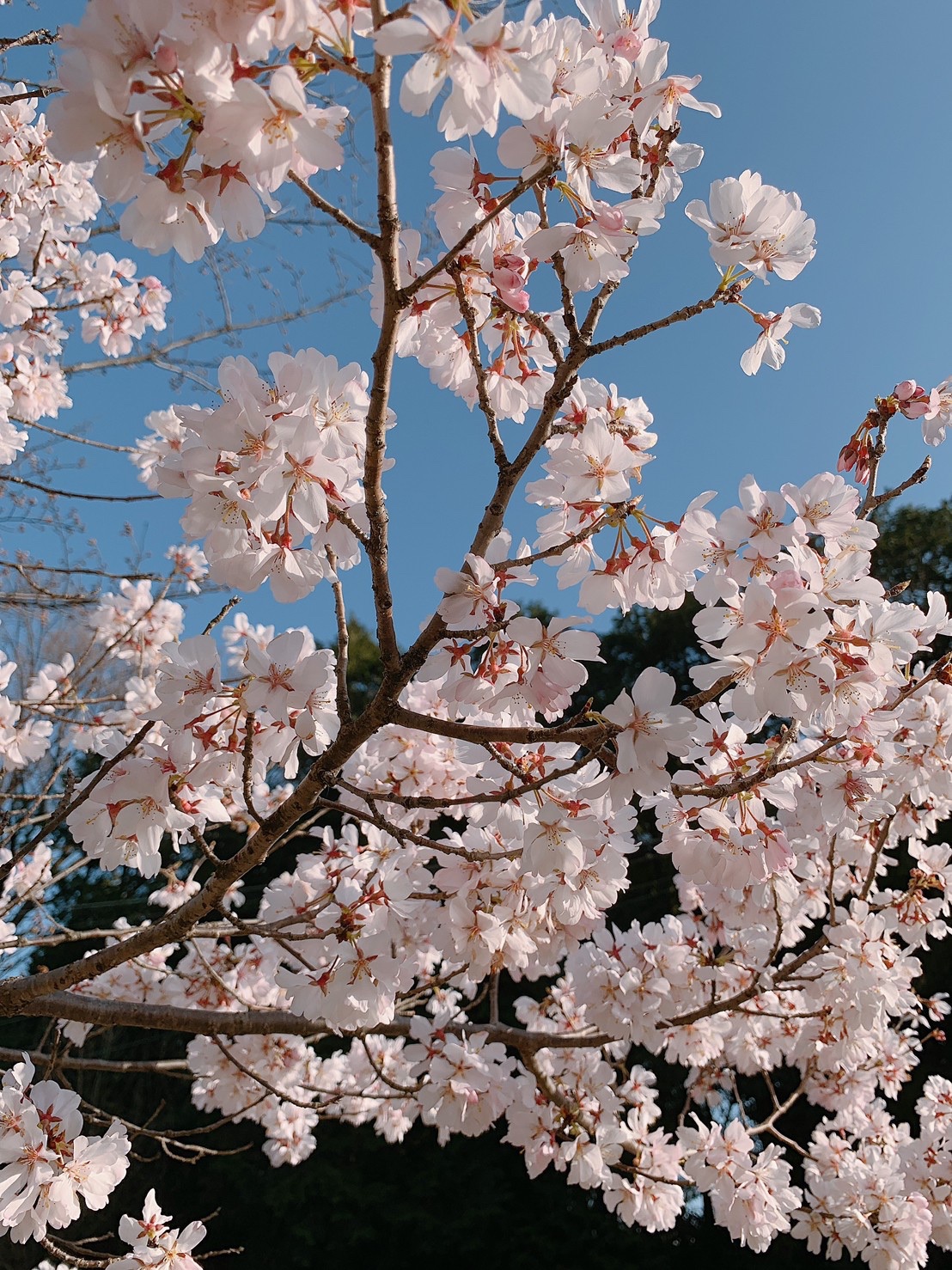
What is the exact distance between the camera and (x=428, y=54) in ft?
2.47

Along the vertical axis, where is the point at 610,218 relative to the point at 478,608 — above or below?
above

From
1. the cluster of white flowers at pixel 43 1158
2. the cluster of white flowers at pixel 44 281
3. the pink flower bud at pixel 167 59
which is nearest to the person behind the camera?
the pink flower bud at pixel 167 59

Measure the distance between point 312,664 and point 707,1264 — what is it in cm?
736

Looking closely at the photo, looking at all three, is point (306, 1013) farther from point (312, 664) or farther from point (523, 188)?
point (523, 188)

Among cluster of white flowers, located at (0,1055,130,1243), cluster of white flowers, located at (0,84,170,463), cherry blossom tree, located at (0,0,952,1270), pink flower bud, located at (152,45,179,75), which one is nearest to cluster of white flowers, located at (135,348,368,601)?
cherry blossom tree, located at (0,0,952,1270)

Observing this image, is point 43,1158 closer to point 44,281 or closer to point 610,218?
point 610,218

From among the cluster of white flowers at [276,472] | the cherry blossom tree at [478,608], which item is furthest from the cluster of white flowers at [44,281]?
the cluster of white flowers at [276,472]

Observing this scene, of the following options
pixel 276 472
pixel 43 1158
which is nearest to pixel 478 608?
pixel 276 472

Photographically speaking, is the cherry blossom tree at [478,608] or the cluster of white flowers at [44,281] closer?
the cherry blossom tree at [478,608]

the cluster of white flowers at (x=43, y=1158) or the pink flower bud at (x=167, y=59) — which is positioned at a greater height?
the pink flower bud at (x=167, y=59)

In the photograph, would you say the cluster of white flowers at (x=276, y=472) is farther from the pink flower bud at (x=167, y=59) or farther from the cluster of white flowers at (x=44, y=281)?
the cluster of white flowers at (x=44, y=281)

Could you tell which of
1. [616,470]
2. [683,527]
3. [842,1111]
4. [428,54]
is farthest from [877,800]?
[842,1111]

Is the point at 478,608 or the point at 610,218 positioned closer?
the point at 610,218

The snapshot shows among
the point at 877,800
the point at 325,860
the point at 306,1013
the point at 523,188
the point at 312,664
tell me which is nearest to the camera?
the point at 523,188
